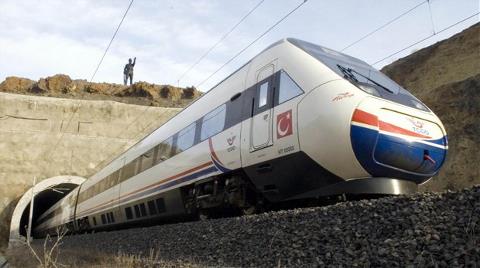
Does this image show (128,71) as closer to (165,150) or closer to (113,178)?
(113,178)

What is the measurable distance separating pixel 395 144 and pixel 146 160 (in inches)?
338

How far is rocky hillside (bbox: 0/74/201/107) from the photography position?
46.9 meters

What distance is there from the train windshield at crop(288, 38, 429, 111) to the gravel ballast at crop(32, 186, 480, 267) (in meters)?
2.15

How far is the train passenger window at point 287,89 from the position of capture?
6820mm

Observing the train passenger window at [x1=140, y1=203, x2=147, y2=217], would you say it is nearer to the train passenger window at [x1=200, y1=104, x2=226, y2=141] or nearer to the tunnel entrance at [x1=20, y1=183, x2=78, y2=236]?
the train passenger window at [x1=200, y1=104, x2=226, y2=141]

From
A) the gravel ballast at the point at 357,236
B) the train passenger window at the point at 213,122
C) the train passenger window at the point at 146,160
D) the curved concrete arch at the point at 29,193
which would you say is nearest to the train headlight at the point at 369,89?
the gravel ballast at the point at 357,236

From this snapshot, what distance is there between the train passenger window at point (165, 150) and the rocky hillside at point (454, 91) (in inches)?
355

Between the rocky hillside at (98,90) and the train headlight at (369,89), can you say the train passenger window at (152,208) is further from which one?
the rocky hillside at (98,90)

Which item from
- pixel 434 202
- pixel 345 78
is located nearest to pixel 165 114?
pixel 345 78

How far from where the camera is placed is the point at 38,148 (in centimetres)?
3316

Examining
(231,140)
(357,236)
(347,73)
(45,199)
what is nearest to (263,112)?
(231,140)

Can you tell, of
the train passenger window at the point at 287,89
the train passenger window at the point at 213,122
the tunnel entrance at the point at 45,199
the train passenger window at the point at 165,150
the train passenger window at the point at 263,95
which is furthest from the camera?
the tunnel entrance at the point at 45,199

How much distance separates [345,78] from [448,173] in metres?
10.1

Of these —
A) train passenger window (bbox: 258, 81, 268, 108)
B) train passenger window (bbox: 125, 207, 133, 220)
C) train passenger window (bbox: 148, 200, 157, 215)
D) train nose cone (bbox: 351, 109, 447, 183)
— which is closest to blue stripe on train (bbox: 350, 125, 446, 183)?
train nose cone (bbox: 351, 109, 447, 183)
